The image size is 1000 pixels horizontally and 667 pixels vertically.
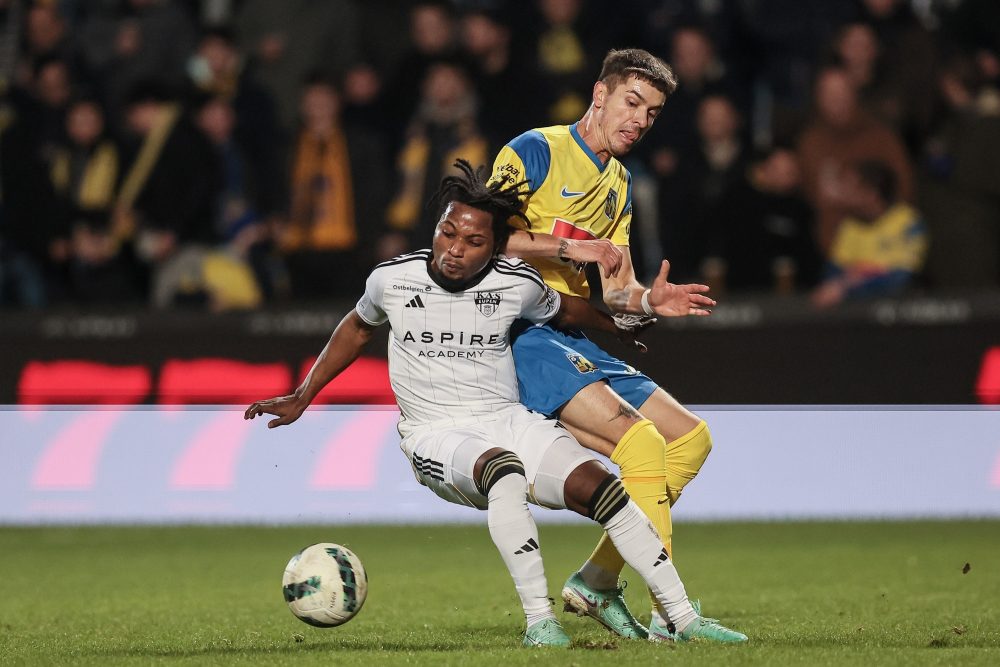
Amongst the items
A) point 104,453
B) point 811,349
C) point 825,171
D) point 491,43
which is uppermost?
point 491,43

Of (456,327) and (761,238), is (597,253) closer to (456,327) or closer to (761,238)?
(456,327)

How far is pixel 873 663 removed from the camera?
5703mm

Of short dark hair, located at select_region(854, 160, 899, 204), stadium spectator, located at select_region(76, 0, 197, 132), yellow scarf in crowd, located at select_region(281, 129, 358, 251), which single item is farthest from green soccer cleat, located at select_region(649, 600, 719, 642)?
stadium spectator, located at select_region(76, 0, 197, 132)

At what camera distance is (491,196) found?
6375 mm

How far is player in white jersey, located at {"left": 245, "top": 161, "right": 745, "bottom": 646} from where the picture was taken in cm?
613

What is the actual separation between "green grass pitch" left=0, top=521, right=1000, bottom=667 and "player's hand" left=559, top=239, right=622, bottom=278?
145 centimetres

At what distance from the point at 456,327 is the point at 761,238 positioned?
6.80m

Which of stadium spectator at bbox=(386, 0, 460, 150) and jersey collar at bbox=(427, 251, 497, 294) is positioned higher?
stadium spectator at bbox=(386, 0, 460, 150)

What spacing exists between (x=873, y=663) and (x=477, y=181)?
2363 mm

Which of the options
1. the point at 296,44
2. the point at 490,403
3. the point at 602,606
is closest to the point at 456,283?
the point at 490,403

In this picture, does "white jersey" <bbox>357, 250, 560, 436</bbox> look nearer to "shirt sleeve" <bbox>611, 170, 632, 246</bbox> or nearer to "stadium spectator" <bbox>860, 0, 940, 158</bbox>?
"shirt sleeve" <bbox>611, 170, 632, 246</bbox>

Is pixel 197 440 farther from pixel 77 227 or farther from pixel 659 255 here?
pixel 659 255

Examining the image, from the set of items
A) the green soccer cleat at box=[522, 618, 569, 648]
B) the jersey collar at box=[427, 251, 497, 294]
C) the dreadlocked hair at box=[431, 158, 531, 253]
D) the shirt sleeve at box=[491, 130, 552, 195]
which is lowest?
the green soccer cleat at box=[522, 618, 569, 648]

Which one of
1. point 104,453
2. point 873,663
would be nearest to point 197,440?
point 104,453
